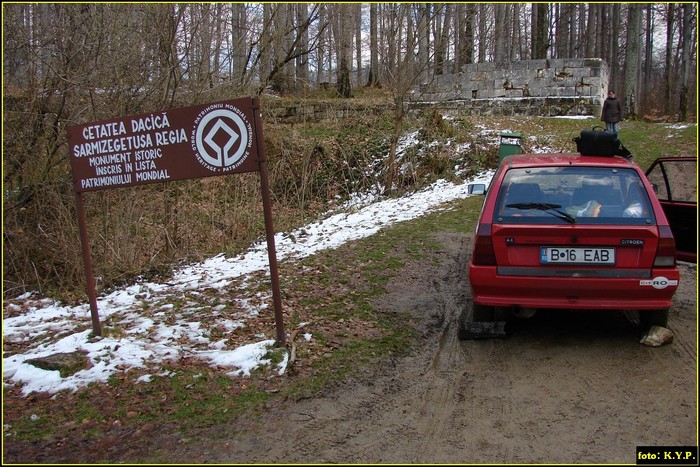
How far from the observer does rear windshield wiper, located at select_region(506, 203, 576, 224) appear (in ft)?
15.2

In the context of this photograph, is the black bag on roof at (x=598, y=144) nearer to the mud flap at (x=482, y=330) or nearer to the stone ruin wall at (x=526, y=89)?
the mud flap at (x=482, y=330)

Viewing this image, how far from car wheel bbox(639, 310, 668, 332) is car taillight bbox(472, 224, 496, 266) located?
5.10ft

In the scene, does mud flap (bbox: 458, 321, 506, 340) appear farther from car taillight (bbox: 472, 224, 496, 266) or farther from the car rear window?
the car rear window

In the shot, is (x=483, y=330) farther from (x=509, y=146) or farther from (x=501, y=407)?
(x=509, y=146)

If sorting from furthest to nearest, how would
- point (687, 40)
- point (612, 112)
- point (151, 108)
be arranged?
point (687, 40)
point (612, 112)
point (151, 108)

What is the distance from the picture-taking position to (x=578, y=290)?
4.56 meters

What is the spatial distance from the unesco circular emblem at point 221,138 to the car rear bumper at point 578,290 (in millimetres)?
2302

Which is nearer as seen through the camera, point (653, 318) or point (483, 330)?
point (653, 318)

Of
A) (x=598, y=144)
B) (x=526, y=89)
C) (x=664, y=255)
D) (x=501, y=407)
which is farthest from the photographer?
(x=526, y=89)

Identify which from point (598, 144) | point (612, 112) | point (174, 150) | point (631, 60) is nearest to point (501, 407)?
point (598, 144)

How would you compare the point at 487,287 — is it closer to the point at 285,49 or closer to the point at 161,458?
the point at 161,458

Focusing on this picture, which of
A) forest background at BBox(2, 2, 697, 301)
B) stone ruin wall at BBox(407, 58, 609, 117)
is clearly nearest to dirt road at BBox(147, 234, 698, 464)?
forest background at BBox(2, 2, 697, 301)

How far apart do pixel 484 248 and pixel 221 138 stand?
250 centimetres

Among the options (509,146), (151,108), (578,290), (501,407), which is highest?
(151,108)
